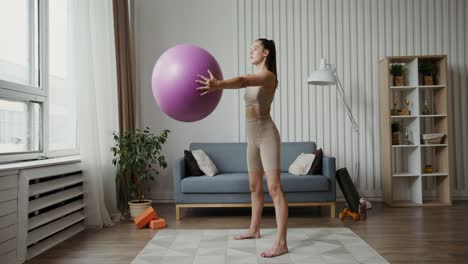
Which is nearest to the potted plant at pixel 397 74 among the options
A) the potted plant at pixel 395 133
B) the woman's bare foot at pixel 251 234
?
the potted plant at pixel 395 133

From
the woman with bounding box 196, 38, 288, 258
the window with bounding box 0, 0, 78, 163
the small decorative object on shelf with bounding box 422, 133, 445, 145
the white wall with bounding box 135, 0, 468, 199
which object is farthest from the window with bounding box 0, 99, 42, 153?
the small decorative object on shelf with bounding box 422, 133, 445, 145

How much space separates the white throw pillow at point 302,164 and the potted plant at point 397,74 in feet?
4.83

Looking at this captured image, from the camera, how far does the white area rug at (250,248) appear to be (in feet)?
8.17

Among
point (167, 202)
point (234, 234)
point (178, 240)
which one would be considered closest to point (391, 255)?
point (234, 234)

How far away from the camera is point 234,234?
3162mm

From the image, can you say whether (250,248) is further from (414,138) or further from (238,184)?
(414,138)

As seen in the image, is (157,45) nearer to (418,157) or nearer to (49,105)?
(49,105)

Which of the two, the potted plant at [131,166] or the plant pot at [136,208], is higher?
the potted plant at [131,166]

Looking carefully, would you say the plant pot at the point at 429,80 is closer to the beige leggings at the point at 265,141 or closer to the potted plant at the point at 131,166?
the beige leggings at the point at 265,141

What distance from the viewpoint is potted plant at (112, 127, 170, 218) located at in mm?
3844

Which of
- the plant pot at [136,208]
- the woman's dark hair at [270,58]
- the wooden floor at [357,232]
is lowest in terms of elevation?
the wooden floor at [357,232]

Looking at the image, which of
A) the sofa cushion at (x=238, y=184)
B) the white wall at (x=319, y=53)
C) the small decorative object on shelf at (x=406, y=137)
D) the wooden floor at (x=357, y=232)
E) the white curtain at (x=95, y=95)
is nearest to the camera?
the wooden floor at (x=357, y=232)

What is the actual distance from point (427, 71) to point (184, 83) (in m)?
3.62

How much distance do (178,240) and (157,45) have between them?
283 centimetres
